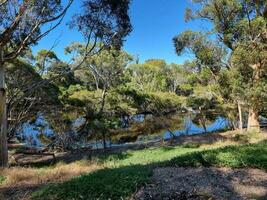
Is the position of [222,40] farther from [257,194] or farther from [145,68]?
[145,68]

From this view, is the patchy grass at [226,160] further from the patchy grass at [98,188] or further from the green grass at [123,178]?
the patchy grass at [98,188]

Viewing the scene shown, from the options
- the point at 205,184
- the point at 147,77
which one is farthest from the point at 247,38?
the point at 147,77

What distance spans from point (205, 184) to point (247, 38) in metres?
11.9

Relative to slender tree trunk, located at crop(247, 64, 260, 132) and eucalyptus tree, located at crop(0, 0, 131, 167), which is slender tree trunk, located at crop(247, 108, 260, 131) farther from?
eucalyptus tree, located at crop(0, 0, 131, 167)

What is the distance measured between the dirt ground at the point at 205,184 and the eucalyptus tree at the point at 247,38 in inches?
366

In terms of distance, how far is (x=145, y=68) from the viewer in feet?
128

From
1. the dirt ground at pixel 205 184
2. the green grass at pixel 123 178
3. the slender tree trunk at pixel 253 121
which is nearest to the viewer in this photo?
the dirt ground at pixel 205 184

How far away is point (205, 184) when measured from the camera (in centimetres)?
547

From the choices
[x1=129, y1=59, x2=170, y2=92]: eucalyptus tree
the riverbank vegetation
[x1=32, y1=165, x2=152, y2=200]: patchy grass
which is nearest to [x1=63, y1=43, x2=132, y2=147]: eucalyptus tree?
the riverbank vegetation

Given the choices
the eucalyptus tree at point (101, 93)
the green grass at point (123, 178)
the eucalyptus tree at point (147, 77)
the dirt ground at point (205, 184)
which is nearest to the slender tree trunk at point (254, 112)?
the eucalyptus tree at point (101, 93)

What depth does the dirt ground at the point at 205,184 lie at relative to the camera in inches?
192

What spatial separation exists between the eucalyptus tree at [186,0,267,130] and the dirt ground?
9.29m

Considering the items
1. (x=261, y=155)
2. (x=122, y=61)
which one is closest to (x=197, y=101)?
(x=122, y=61)

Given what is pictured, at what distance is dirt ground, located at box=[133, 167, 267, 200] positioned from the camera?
4875mm
